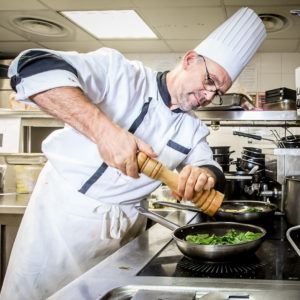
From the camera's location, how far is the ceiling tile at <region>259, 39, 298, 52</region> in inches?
166

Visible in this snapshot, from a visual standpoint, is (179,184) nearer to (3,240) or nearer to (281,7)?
(3,240)

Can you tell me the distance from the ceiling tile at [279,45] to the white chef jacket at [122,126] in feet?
10.4

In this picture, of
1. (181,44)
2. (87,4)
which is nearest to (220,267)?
(87,4)

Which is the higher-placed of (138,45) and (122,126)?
(138,45)

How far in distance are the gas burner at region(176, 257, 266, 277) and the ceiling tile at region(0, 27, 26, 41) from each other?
12.6ft

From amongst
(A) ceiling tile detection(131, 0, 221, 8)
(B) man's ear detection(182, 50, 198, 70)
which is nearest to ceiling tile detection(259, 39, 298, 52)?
(A) ceiling tile detection(131, 0, 221, 8)

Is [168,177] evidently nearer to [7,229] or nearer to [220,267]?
[220,267]

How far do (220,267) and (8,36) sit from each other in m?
4.15

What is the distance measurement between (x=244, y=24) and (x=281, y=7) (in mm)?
1828

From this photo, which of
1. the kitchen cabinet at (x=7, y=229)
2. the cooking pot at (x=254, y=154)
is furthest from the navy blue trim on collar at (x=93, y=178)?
the cooking pot at (x=254, y=154)

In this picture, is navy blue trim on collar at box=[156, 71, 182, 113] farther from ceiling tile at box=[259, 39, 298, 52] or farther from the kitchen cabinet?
ceiling tile at box=[259, 39, 298, 52]

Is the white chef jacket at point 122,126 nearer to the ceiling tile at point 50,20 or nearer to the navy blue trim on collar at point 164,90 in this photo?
the navy blue trim on collar at point 164,90

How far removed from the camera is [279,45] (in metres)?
4.40

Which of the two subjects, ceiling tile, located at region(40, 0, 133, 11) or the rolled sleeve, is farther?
ceiling tile, located at region(40, 0, 133, 11)
